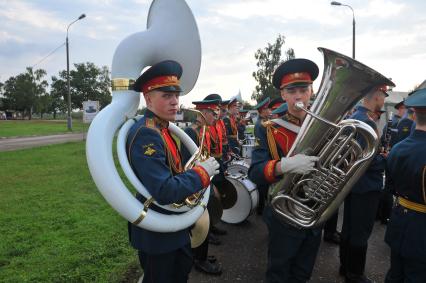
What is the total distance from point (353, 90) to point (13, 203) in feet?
21.1

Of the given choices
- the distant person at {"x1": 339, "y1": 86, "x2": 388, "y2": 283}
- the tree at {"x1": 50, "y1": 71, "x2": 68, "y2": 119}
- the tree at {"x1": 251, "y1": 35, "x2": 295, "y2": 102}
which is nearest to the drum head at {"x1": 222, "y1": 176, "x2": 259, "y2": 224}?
the distant person at {"x1": 339, "y1": 86, "x2": 388, "y2": 283}

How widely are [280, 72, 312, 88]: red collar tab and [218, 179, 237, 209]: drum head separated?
3.05m

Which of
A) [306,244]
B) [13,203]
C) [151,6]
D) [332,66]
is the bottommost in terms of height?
[13,203]

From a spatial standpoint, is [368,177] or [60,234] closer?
[368,177]

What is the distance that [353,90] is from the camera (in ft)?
7.83

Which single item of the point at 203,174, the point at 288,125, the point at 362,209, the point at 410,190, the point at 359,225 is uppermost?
the point at 288,125

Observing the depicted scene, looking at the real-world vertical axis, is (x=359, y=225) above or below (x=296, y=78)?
below

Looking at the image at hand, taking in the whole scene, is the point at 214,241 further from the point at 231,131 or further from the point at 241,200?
the point at 231,131

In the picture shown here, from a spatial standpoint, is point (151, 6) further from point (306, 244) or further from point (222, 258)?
point (222, 258)

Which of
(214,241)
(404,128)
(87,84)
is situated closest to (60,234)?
(214,241)

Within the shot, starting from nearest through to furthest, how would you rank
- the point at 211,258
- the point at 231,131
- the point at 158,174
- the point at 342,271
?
1. the point at 158,174
2. the point at 342,271
3. the point at 211,258
4. the point at 231,131

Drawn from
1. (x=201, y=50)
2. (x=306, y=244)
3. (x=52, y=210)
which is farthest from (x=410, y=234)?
(x=52, y=210)

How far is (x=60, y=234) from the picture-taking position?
194 inches

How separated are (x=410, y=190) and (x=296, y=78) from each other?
1189 mm
